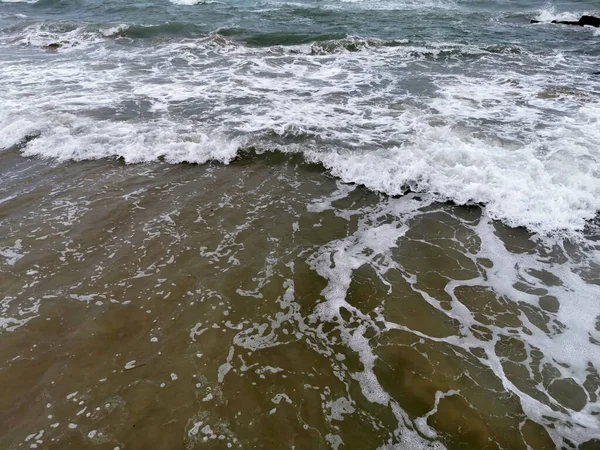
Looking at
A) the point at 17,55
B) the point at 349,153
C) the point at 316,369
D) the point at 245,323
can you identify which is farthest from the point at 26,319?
the point at 17,55

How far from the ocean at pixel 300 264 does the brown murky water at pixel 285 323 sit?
0.02 metres

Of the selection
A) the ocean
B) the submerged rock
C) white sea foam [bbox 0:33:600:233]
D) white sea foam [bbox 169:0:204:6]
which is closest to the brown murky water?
the ocean

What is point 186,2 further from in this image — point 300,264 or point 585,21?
point 300,264

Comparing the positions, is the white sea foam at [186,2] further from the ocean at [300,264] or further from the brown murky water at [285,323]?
the brown murky water at [285,323]

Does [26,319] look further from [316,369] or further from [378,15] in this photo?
[378,15]

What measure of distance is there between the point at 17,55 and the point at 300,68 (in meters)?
11.3

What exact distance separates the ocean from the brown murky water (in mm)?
23

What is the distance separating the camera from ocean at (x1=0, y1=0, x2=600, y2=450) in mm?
3660

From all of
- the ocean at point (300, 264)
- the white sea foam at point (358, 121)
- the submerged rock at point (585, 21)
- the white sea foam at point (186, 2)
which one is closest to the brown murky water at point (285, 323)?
the ocean at point (300, 264)

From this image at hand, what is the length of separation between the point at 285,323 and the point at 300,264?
42.2 inches

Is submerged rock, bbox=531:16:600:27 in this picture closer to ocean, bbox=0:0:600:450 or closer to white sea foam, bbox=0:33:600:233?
white sea foam, bbox=0:33:600:233

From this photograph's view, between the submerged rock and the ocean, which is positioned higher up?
the submerged rock

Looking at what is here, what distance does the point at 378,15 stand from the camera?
22.0 metres

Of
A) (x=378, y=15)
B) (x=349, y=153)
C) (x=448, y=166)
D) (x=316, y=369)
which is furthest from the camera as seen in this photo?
(x=378, y=15)
